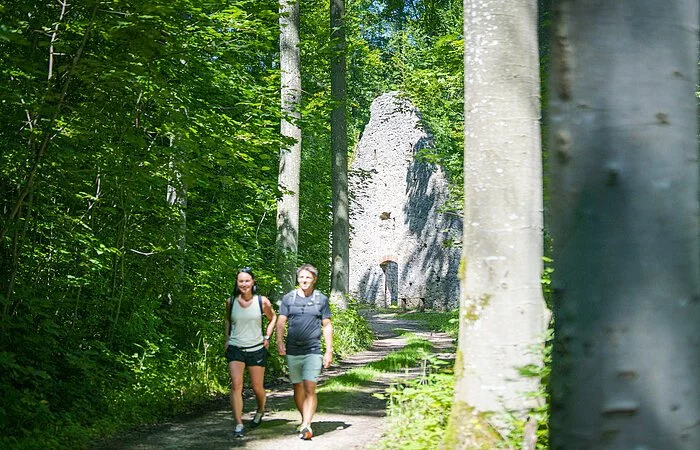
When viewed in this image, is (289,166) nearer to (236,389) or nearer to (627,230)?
(236,389)

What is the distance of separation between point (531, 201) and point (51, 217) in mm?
5609

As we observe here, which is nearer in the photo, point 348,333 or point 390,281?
point 348,333

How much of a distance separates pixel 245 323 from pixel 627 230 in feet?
22.1

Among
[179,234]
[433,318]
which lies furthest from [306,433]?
[433,318]

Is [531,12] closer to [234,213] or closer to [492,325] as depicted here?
[492,325]

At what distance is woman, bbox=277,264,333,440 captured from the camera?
7.60m

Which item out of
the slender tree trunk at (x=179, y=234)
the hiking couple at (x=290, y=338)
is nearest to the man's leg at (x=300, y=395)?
the hiking couple at (x=290, y=338)

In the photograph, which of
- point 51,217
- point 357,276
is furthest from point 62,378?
point 357,276

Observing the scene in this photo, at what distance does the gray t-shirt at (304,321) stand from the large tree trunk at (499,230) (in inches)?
103

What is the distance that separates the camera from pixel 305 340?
7.64 m

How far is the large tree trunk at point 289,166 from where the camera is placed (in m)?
14.2

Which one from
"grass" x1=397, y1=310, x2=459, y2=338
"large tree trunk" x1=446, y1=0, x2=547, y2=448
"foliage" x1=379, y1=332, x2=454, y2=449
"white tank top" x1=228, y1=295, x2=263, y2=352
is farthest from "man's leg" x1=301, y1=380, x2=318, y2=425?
"grass" x1=397, y1=310, x2=459, y2=338

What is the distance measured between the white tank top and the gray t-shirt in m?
0.37

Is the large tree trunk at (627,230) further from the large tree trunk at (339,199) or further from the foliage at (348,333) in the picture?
the large tree trunk at (339,199)
